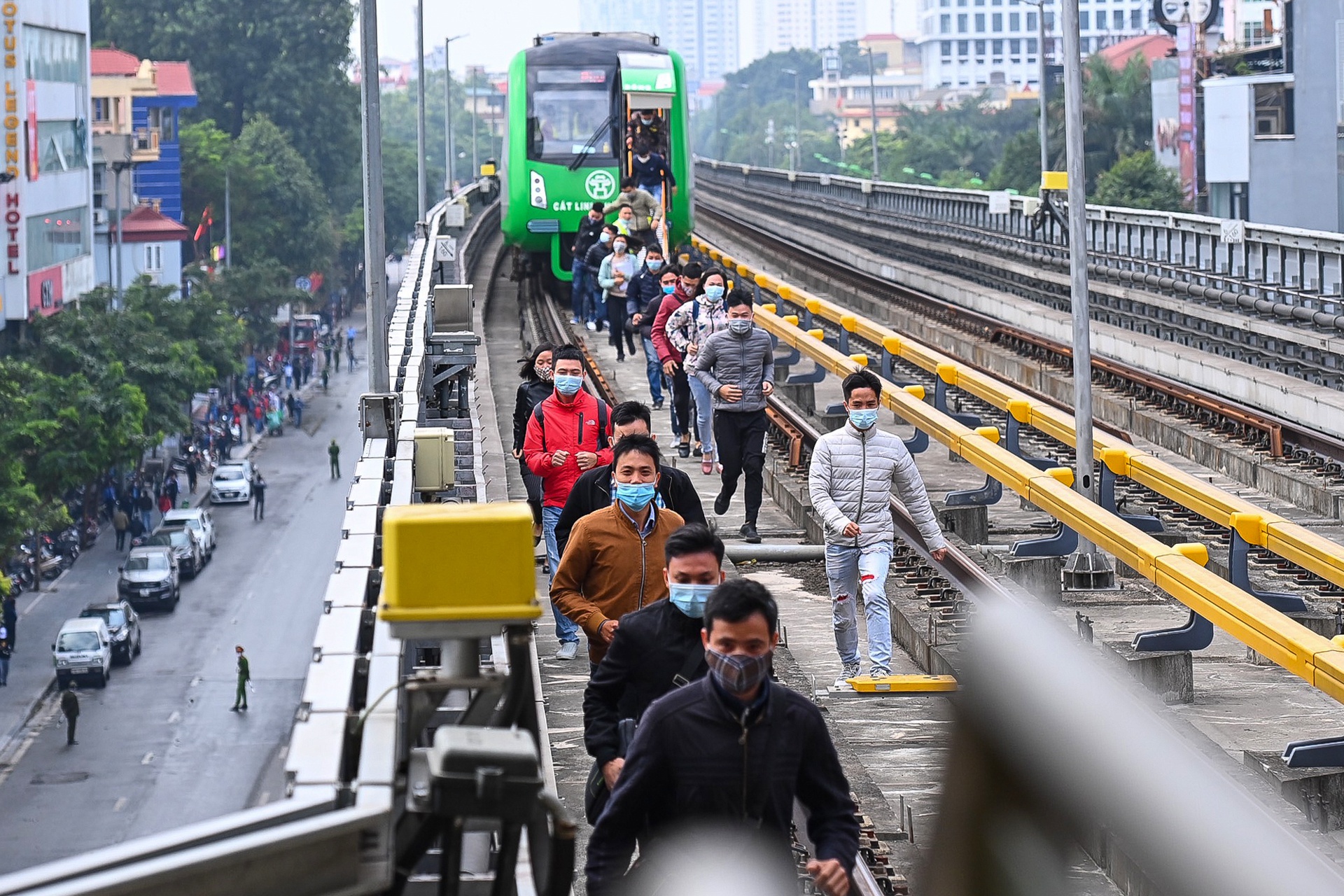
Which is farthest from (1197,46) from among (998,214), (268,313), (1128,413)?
(268,313)

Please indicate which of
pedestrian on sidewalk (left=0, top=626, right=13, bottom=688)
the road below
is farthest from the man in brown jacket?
pedestrian on sidewalk (left=0, top=626, right=13, bottom=688)

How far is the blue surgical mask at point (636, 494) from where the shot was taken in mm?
7562

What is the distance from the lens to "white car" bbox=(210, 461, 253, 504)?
73.1 metres

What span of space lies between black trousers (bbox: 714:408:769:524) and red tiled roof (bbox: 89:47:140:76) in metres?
79.1

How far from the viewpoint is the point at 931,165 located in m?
107

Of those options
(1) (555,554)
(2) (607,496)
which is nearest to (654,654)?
(2) (607,496)

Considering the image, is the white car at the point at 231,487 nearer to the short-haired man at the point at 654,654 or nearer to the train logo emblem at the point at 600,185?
the train logo emblem at the point at 600,185

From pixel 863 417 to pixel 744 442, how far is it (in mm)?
3675

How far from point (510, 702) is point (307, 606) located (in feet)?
196

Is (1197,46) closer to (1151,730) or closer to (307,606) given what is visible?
(307,606)

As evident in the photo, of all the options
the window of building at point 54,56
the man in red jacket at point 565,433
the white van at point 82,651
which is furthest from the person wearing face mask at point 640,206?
the window of building at point 54,56

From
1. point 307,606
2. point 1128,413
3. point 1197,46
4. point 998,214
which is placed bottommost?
point 307,606

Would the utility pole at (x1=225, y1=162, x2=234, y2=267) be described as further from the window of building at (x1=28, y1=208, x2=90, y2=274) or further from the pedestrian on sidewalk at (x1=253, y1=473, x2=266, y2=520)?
the pedestrian on sidewalk at (x1=253, y1=473, x2=266, y2=520)

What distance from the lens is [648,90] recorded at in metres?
30.0
